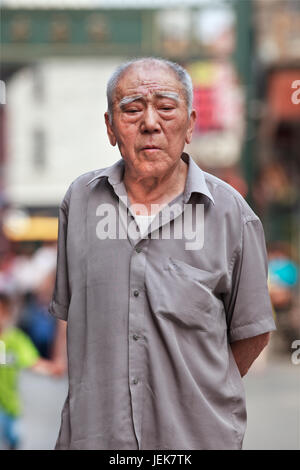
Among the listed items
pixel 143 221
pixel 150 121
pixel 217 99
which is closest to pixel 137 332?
pixel 143 221

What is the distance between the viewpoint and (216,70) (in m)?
30.3

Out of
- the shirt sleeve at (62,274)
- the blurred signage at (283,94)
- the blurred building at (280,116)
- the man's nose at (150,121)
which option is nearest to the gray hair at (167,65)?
the man's nose at (150,121)

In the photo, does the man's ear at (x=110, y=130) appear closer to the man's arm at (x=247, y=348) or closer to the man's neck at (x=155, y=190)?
the man's neck at (x=155, y=190)

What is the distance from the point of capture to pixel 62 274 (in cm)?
310

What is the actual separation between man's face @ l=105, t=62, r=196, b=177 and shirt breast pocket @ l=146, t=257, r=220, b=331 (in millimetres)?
296

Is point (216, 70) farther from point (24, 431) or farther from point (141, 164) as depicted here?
point (141, 164)

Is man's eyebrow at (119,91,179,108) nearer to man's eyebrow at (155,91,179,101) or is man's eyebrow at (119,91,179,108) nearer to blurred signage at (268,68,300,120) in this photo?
man's eyebrow at (155,91,179,101)

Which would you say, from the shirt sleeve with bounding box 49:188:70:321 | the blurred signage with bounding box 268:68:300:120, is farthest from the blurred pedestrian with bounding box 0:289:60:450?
the blurred signage with bounding box 268:68:300:120

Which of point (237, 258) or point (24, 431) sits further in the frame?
point (24, 431)

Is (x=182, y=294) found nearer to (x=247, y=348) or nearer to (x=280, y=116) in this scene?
(x=247, y=348)

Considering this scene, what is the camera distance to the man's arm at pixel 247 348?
304 cm
